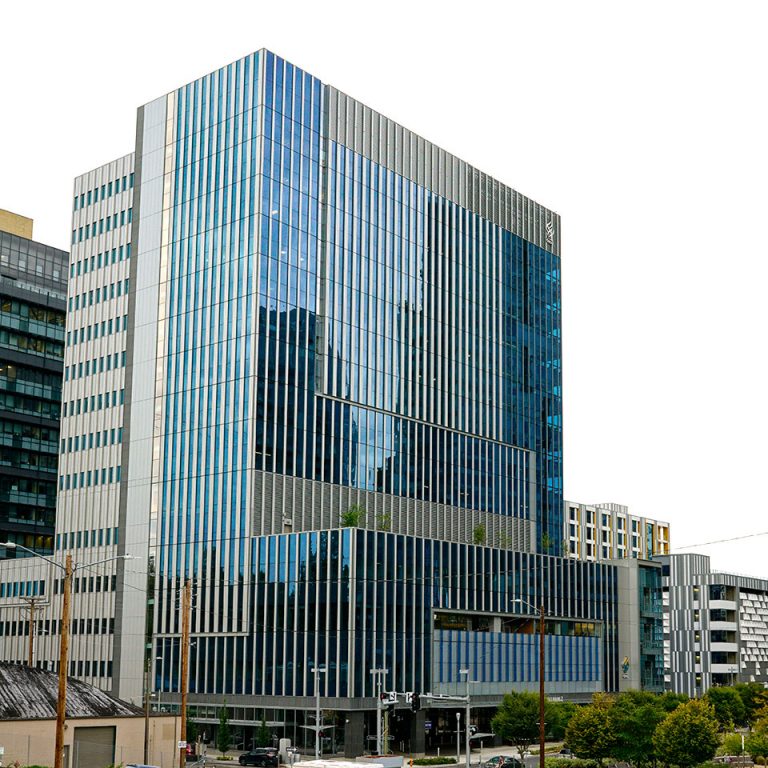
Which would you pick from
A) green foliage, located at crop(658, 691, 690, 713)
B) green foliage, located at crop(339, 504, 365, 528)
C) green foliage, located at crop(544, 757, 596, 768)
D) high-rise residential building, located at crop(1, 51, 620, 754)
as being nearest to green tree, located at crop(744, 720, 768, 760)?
green foliage, located at crop(658, 691, 690, 713)

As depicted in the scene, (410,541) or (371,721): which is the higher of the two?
(410,541)

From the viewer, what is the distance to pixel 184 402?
380 ft

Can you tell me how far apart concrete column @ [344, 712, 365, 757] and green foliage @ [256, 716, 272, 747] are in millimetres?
6635

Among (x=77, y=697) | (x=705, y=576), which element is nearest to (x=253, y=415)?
→ (x=77, y=697)

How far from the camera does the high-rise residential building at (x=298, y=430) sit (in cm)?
10588

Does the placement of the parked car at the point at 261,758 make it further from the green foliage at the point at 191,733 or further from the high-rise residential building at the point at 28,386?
the high-rise residential building at the point at 28,386

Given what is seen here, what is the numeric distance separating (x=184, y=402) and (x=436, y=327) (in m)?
30.3

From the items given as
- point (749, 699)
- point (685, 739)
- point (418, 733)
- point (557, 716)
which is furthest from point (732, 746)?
point (749, 699)

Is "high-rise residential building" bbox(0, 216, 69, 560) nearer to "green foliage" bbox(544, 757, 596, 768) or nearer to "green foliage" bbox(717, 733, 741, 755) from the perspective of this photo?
"green foliage" bbox(544, 757, 596, 768)

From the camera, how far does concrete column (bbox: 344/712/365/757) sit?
99.2m

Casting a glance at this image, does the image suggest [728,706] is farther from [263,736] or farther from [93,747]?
[93,747]

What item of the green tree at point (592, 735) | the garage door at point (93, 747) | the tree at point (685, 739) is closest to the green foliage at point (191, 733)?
the garage door at point (93, 747)

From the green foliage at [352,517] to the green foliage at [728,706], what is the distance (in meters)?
48.8

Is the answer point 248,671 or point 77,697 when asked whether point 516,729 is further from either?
point 77,697
